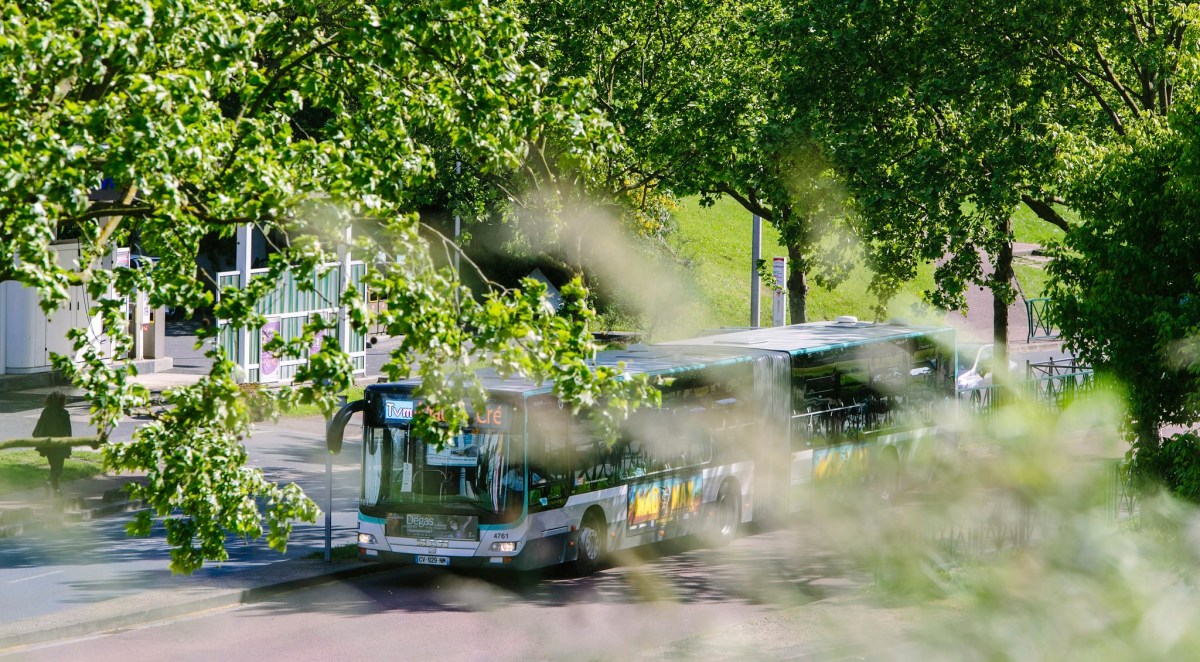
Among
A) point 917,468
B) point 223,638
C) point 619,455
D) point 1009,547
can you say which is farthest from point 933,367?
point 1009,547

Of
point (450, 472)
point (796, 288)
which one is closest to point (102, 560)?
point (450, 472)

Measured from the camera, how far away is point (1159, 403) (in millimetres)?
13898

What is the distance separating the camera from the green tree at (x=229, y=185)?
845 centimetres

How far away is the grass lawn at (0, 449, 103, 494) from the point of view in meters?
21.1

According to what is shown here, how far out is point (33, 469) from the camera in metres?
22.1

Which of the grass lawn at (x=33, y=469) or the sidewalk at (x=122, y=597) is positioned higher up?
the grass lawn at (x=33, y=469)

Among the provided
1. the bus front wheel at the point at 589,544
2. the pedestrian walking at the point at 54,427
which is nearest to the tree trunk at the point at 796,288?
the bus front wheel at the point at 589,544

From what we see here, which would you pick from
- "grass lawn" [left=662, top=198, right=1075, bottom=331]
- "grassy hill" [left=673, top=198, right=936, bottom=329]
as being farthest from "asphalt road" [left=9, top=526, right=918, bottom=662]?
"grassy hill" [left=673, top=198, right=936, bottom=329]

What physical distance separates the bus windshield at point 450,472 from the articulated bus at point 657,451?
1 cm

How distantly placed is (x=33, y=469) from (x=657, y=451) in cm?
1053

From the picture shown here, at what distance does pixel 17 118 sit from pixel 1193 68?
13845 mm

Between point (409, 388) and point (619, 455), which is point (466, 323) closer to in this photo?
point (409, 388)

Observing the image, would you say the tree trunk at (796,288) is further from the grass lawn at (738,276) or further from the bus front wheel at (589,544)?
the bus front wheel at (589,544)

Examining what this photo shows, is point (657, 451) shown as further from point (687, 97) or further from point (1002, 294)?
point (687, 97)
